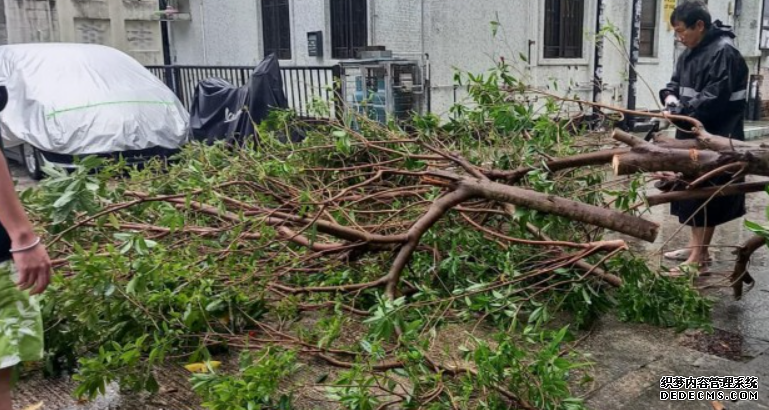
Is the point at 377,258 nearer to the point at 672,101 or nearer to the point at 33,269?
the point at 33,269

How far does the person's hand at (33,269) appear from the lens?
100 inches

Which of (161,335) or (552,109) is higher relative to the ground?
(552,109)

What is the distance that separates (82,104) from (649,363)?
7.99m

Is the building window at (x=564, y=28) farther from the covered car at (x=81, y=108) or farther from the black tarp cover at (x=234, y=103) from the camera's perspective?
the covered car at (x=81, y=108)

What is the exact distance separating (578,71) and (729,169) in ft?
34.7

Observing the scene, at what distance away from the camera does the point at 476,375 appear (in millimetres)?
2857

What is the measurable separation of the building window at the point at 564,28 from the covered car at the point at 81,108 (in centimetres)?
702

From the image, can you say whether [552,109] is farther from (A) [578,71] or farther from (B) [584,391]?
Result: (A) [578,71]

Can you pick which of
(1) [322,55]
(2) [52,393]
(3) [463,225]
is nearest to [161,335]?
(2) [52,393]

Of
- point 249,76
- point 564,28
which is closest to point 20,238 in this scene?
point 249,76

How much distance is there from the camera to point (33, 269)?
2.57 m

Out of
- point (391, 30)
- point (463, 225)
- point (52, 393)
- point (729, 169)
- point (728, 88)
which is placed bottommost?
point (52, 393)

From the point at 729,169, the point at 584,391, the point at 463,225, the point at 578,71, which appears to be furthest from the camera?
the point at 578,71

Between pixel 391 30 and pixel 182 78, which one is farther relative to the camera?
pixel 182 78
